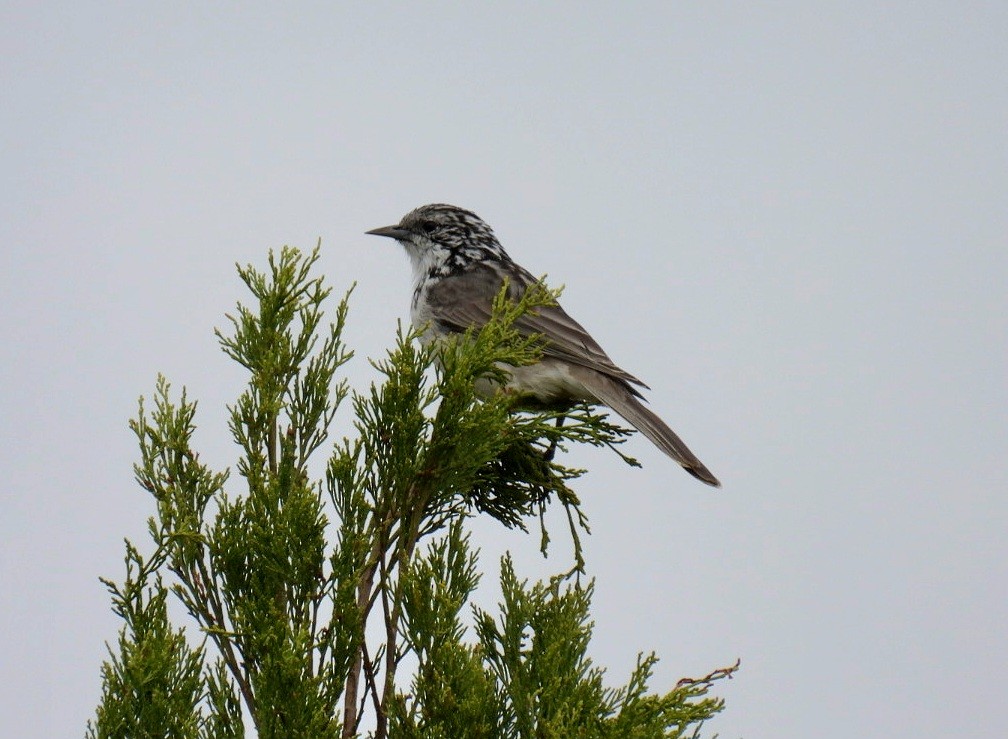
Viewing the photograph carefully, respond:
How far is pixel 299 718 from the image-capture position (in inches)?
144

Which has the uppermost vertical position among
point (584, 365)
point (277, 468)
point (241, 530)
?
point (584, 365)

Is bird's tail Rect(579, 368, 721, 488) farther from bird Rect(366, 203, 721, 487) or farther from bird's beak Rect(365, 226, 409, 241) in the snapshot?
bird's beak Rect(365, 226, 409, 241)

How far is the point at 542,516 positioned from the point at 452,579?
4.53 ft

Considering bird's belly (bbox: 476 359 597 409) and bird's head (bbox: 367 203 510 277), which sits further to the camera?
bird's head (bbox: 367 203 510 277)

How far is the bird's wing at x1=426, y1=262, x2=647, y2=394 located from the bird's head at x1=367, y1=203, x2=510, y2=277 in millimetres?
259

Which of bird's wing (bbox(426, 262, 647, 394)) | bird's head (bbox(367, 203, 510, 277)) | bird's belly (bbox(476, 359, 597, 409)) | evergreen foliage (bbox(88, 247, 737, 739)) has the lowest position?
evergreen foliage (bbox(88, 247, 737, 739))

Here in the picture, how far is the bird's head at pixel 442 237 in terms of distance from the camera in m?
8.52

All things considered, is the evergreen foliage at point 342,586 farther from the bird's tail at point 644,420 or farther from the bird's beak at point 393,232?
the bird's beak at point 393,232

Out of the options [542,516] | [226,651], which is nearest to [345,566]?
[226,651]

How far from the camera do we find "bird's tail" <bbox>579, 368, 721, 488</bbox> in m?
6.05

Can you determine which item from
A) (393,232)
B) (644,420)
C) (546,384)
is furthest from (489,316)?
(393,232)

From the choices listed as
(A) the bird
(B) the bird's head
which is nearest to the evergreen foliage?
(A) the bird

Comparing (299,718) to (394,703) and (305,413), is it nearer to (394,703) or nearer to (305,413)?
(394,703)

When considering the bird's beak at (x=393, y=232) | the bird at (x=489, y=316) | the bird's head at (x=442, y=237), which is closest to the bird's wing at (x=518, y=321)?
the bird at (x=489, y=316)
